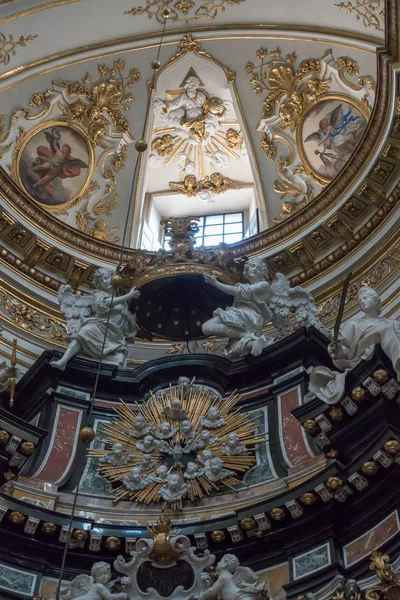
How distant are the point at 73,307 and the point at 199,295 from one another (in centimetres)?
174

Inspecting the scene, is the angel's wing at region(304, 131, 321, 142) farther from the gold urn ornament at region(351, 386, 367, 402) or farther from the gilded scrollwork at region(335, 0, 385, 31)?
the gold urn ornament at region(351, 386, 367, 402)

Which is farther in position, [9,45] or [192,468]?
[9,45]

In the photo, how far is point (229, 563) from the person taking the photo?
9.10 metres

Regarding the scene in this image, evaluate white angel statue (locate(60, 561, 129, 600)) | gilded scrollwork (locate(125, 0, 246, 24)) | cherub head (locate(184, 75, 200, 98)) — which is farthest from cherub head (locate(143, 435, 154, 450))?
gilded scrollwork (locate(125, 0, 246, 24))

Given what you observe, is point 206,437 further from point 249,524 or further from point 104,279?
point 104,279

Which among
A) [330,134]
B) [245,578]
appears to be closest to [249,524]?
[245,578]

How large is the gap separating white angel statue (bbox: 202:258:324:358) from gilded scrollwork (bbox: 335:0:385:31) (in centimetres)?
440

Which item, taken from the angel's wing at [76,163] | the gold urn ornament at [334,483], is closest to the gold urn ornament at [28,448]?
the gold urn ornament at [334,483]

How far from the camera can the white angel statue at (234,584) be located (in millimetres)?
8758

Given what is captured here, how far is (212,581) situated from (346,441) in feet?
6.20

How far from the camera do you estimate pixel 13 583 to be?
30.7 feet

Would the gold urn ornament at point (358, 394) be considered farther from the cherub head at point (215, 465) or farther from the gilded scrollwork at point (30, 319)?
the gilded scrollwork at point (30, 319)

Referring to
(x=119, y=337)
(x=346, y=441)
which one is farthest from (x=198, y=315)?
(x=346, y=441)

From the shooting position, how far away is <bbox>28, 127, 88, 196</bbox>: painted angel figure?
1655cm
